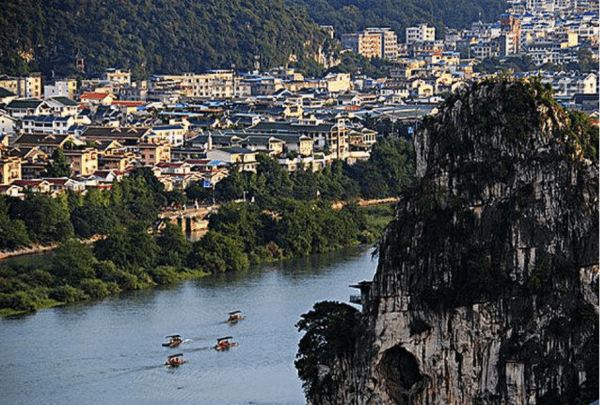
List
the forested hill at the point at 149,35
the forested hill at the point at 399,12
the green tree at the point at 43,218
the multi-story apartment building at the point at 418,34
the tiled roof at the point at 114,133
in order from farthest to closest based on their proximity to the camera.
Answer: the forested hill at the point at 399,12 < the multi-story apartment building at the point at 418,34 < the forested hill at the point at 149,35 < the tiled roof at the point at 114,133 < the green tree at the point at 43,218

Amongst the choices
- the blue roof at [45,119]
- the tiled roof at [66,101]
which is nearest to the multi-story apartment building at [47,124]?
the blue roof at [45,119]

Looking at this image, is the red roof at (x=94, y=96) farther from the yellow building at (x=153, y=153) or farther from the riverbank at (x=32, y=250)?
the riverbank at (x=32, y=250)

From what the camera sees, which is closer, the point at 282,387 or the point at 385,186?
the point at 282,387

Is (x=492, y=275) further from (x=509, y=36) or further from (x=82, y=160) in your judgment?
(x=509, y=36)

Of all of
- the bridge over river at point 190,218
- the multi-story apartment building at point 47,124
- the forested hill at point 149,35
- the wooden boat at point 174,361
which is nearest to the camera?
the wooden boat at point 174,361

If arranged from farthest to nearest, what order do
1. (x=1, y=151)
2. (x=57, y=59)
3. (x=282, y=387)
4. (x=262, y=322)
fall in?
(x=57, y=59), (x=1, y=151), (x=262, y=322), (x=282, y=387)

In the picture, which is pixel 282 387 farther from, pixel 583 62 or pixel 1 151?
pixel 583 62

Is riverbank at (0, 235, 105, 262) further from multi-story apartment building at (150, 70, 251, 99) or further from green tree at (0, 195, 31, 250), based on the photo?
multi-story apartment building at (150, 70, 251, 99)

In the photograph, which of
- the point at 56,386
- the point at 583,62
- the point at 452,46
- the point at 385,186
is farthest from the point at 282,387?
the point at 452,46
